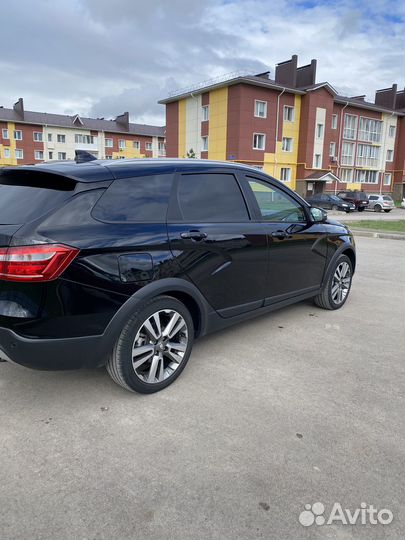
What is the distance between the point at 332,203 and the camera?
31938 mm

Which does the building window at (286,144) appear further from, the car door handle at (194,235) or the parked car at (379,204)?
the car door handle at (194,235)

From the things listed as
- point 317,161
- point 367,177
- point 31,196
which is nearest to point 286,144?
point 317,161

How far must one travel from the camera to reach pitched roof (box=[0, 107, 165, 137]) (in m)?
59.0

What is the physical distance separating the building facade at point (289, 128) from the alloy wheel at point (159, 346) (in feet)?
107

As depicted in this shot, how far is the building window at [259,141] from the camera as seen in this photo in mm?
35578

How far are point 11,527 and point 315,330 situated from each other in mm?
3363

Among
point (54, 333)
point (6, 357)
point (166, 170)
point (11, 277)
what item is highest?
point (166, 170)

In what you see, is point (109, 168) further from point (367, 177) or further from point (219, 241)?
point (367, 177)

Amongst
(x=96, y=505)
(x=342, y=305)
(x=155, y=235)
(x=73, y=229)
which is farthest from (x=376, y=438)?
(x=342, y=305)

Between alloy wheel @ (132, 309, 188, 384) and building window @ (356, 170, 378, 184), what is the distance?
48449 millimetres

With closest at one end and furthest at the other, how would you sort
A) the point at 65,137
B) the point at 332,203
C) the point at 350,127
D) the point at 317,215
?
the point at 317,215 → the point at 332,203 → the point at 350,127 → the point at 65,137

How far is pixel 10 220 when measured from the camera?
262 cm

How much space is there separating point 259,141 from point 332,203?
872 centimetres

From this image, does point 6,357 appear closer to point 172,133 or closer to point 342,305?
point 342,305
